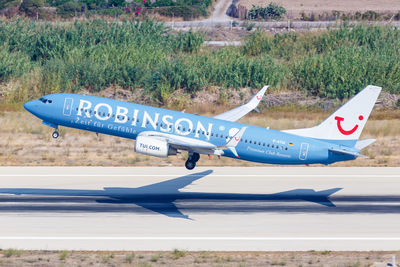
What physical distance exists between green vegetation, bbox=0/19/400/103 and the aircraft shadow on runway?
35407 millimetres

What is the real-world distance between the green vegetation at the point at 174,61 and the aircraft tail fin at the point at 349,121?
37.7 meters

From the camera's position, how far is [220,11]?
469 feet

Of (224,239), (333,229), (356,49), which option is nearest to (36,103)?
(224,239)

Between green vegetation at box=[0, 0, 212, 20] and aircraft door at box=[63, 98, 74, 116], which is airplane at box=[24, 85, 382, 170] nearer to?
aircraft door at box=[63, 98, 74, 116]

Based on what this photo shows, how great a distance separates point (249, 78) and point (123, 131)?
42263 mm

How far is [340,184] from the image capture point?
177 ft

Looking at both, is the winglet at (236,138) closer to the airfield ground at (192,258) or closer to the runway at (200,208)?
the runway at (200,208)

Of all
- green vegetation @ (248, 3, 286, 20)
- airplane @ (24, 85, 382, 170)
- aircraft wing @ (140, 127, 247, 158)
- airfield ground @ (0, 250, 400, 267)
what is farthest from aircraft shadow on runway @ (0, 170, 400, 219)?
green vegetation @ (248, 3, 286, 20)

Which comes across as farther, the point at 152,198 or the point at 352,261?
the point at 152,198

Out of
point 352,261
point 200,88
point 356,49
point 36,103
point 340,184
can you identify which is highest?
point 356,49

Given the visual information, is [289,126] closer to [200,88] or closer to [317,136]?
[200,88]

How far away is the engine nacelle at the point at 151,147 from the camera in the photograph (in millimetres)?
44906

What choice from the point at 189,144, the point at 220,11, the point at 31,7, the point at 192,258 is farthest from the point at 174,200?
the point at 220,11

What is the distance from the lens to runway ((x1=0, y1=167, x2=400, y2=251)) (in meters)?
38.8
